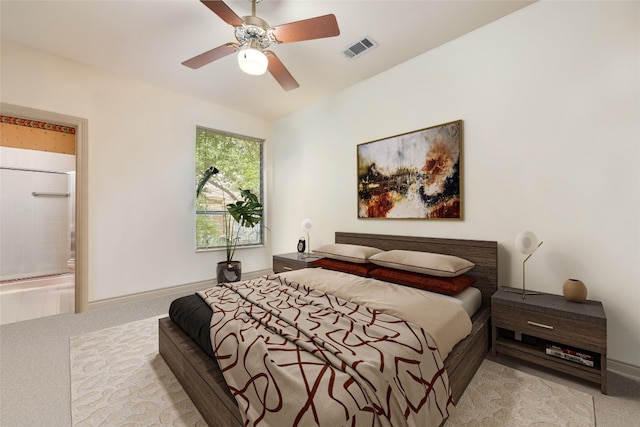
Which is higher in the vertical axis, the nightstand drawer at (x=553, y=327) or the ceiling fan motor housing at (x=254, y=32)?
the ceiling fan motor housing at (x=254, y=32)

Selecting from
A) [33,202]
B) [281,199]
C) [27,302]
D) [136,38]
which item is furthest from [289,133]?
[33,202]

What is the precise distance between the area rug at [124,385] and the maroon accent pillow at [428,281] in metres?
1.72

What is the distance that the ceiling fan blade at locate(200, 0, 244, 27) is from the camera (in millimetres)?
1687

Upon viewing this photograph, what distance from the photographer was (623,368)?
5.99 ft

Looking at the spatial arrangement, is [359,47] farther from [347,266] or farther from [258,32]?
[347,266]

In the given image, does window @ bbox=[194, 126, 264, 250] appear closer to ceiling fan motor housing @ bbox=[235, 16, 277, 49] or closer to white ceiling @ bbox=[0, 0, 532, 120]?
white ceiling @ bbox=[0, 0, 532, 120]

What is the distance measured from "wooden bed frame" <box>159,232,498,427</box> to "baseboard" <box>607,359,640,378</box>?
765 mm

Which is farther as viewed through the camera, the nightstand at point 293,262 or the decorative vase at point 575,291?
the nightstand at point 293,262

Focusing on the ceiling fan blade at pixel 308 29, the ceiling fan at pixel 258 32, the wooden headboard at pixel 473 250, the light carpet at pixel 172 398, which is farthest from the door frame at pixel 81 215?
the wooden headboard at pixel 473 250

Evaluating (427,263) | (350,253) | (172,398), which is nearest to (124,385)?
(172,398)

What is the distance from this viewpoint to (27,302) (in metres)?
3.48

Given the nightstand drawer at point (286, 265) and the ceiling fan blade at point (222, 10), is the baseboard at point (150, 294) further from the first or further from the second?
the ceiling fan blade at point (222, 10)

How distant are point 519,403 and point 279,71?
3008 millimetres

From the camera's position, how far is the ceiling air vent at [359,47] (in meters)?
2.62
